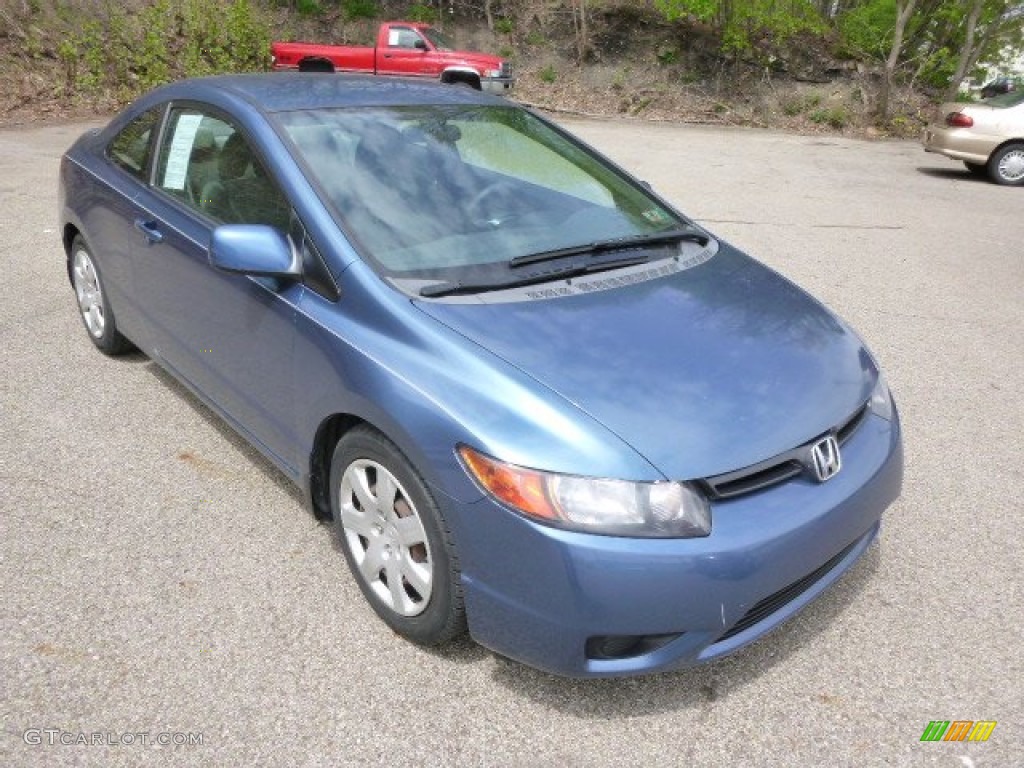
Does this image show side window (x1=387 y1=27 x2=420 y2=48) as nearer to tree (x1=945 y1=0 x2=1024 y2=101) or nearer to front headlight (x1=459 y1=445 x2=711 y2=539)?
tree (x1=945 y1=0 x2=1024 y2=101)

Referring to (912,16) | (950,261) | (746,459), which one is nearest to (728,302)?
(746,459)

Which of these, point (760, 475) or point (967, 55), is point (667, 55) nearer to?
point (967, 55)

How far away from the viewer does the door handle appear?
3.48 metres

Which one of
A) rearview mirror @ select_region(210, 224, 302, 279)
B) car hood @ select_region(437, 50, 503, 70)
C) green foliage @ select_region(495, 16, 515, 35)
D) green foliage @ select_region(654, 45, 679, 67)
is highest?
rearview mirror @ select_region(210, 224, 302, 279)

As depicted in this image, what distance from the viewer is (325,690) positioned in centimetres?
239

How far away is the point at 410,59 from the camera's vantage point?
17.2m

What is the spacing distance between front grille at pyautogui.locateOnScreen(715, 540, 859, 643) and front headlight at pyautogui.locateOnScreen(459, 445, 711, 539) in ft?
1.09

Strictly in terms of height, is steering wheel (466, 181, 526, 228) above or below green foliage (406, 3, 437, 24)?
above

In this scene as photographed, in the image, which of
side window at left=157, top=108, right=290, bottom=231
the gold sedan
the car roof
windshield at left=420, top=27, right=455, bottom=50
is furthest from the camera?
windshield at left=420, top=27, right=455, bottom=50

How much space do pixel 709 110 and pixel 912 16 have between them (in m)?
4.57

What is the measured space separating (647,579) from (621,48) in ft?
67.9

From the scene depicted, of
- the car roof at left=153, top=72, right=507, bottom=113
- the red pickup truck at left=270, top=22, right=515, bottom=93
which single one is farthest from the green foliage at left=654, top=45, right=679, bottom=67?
the car roof at left=153, top=72, right=507, bottom=113

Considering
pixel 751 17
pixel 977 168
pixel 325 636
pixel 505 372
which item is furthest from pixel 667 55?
pixel 325 636

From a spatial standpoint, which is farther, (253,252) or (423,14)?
(423,14)
